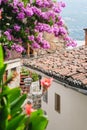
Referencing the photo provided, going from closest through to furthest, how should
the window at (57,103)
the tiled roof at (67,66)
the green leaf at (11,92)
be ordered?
the green leaf at (11,92)
the tiled roof at (67,66)
the window at (57,103)

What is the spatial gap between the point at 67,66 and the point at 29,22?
398 centimetres

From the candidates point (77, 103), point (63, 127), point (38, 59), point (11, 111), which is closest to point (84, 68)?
point (77, 103)

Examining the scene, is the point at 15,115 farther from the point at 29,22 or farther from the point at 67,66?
the point at 67,66

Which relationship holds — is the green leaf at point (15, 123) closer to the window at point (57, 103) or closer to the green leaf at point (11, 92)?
the green leaf at point (11, 92)

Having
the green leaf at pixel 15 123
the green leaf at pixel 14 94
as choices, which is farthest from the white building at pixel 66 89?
the green leaf at pixel 15 123

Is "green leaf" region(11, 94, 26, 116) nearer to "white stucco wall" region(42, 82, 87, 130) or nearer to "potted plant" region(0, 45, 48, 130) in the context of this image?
"potted plant" region(0, 45, 48, 130)

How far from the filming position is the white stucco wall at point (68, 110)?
13159mm

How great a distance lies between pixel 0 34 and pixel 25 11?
780mm

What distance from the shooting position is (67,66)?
1551 centimetres

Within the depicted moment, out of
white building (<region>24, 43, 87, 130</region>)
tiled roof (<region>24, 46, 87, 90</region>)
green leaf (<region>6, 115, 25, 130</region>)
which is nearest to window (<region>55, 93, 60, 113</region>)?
white building (<region>24, 43, 87, 130</region>)

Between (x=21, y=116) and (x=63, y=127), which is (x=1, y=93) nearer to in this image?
(x=21, y=116)

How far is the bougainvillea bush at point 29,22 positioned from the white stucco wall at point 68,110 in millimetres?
2186

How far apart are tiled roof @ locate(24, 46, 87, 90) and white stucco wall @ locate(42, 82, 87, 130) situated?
0.54 meters

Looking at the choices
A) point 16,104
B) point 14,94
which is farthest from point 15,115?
point 14,94
